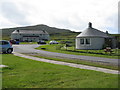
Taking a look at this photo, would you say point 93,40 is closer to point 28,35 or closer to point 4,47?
point 4,47

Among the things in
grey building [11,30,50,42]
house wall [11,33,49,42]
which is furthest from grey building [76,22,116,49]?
house wall [11,33,49,42]

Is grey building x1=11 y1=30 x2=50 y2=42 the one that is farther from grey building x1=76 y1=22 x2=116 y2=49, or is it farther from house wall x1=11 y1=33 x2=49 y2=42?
grey building x1=76 y1=22 x2=116 y2=49

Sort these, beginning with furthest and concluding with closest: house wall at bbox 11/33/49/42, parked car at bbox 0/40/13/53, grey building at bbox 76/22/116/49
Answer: house wall at bbox 11/33/49/42 → grey building at bbox 76/22/116/49 → parked car at bbox 0/40/13/53

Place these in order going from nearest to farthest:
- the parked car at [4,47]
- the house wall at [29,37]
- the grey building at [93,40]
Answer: the parked car at [4,47]
the grey building at [93,40]
the house wall at [29,37]

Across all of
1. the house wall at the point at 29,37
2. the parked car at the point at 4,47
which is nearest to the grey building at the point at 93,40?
the parked car at the point at 4,47

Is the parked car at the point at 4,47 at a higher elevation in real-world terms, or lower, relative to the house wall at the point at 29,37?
lower

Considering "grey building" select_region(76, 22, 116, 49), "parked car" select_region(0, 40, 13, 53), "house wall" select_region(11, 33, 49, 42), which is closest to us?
"parked car" select_region(0, 40, 13, 53)

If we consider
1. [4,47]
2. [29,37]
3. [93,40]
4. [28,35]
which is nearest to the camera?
[4,47]

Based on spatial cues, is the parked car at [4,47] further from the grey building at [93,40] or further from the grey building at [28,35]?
the grey building at [28,35]

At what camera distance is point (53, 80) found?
8.02 metres

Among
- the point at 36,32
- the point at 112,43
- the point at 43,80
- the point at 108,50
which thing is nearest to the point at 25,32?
the point at 36,32

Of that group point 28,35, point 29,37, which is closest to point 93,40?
point 29,37

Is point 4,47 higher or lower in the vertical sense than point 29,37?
lower

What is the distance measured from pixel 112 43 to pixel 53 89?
28945 mm
